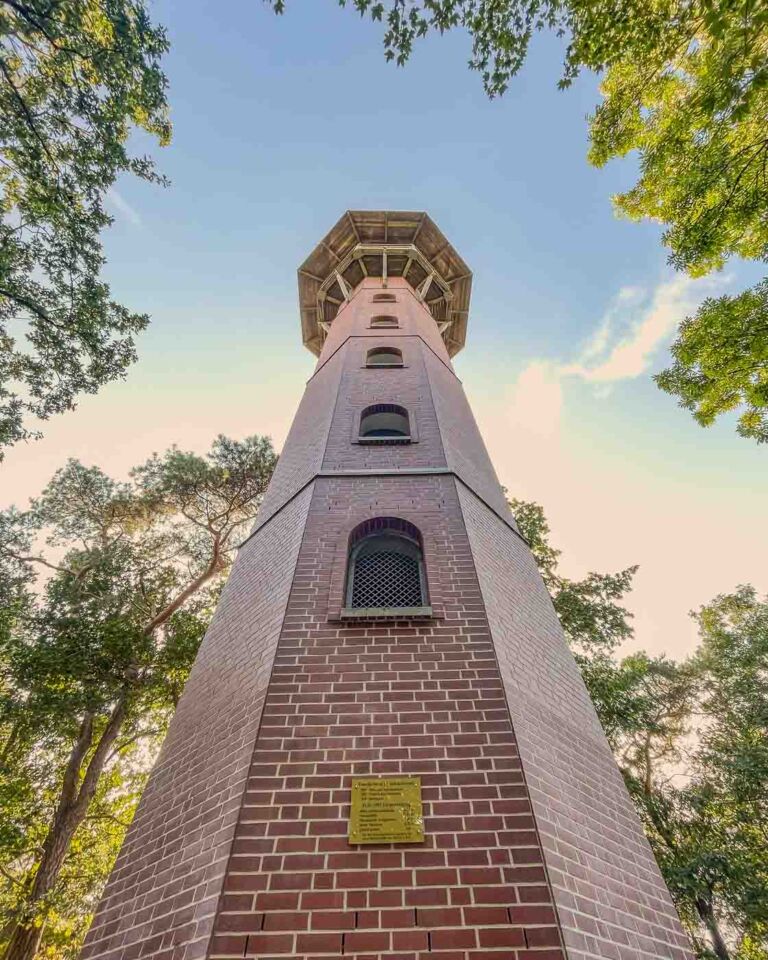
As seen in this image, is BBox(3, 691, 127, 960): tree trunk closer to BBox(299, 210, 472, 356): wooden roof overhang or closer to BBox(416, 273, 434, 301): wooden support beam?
BBox(299, 210, 472, 356): wooden roof overhang

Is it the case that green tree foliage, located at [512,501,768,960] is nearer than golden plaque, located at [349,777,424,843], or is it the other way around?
golden plaque, located at [349,777,424,843]

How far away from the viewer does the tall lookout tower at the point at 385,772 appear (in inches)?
101

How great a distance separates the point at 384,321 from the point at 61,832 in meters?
12.6

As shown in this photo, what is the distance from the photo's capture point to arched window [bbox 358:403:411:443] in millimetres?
8259

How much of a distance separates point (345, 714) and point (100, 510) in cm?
1315

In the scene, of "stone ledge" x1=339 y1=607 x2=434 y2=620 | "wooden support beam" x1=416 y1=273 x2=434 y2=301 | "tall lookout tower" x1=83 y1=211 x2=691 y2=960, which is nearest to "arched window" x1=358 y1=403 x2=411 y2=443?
"tall lookout tower" x1=83 y1=211 x2=691 y2=960

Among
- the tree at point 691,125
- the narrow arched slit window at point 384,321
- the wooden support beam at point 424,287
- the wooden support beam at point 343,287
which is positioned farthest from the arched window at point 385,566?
the wooden support beam at point 424,287

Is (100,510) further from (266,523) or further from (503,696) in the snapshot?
(503,696)

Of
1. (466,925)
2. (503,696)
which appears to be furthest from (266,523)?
(466,925)

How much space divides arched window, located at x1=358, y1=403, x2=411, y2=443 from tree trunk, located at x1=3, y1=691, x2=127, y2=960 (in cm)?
711

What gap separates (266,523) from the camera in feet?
22.2

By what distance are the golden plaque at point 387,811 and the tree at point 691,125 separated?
216 inches

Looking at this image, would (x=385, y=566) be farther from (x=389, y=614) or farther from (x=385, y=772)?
(x=385, y=772)

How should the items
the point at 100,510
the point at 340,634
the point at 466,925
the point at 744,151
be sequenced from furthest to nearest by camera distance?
the point at 100,510, the point at 744,151, the point at 340,634, the point at 466,925
